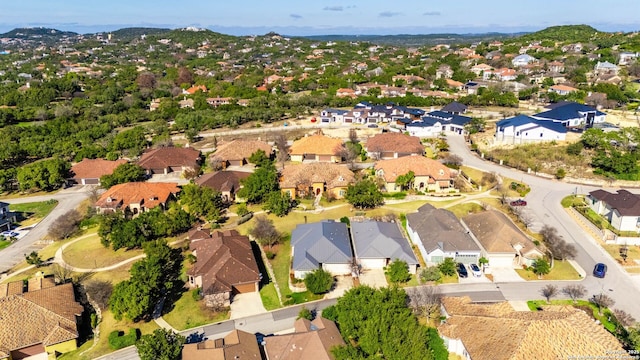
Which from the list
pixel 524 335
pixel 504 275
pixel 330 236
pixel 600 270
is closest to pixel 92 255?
pixel 330 236

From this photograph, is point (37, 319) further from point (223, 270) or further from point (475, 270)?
point (475, 270)

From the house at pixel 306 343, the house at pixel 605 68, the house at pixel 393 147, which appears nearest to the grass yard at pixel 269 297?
the house at pixel 306 343

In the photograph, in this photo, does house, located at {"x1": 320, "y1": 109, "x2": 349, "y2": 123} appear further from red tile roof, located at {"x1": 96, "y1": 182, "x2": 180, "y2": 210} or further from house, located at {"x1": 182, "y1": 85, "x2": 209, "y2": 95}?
house, located at {"x1": 182, "y1": 85, "x2": 209, "y2": 95}

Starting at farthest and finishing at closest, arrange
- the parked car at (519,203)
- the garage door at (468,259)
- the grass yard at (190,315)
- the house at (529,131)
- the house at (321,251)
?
the house at (529,131) < the parked car at (519,203) < the garage door at (468,259) < the house at (321,251) < the grass yard at (190,315)

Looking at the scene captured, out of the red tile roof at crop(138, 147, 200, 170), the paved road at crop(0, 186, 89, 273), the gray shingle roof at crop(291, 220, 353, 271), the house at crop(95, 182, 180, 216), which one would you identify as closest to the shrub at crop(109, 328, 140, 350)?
the gray shingle roof at crop(291, 220, 353, 271)

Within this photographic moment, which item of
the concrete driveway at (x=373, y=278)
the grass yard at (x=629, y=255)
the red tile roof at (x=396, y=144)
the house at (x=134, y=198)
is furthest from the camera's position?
the red tile roof at (x=396, y=144)

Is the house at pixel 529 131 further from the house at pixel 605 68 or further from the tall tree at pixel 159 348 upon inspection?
the tall tree at pixel 159 348
